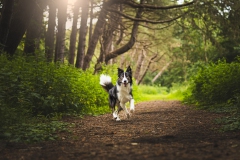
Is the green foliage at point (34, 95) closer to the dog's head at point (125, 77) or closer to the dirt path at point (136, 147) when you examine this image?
the dirt path at point (136, 147)

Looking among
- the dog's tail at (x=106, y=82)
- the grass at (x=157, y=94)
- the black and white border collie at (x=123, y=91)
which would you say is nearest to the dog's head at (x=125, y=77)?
the black and white border collie at (x=123, y=91)

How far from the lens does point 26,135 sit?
5.85 meters

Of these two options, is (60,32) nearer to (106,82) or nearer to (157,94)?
(106,82)

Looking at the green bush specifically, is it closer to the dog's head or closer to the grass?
the dog's head

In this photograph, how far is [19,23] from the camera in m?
11.3

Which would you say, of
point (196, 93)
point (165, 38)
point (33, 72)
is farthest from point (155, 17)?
point (33, 72)

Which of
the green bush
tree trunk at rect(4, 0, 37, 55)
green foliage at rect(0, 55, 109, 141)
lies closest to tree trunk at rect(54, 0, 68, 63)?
green foliage at rect(0, 55, 109, 141)

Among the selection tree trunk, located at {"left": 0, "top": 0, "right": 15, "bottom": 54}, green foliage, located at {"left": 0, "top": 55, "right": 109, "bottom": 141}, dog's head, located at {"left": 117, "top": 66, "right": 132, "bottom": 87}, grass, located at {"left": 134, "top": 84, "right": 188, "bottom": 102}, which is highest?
tree trunk, located at {"left": 0, "top": 0, "right": 15, "bottom": 54}

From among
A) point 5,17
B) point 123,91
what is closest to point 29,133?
point 123,91

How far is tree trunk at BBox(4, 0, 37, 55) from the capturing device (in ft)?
37.0

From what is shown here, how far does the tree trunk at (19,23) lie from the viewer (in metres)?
11.3

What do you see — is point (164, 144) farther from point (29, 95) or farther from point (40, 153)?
point (29, 95)

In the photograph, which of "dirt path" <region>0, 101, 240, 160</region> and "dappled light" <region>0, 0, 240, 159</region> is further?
"dappled light" <region>0, 0, 240, 159</region>

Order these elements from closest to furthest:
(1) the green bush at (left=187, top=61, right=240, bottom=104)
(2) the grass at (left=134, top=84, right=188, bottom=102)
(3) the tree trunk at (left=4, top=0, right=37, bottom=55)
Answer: (3) the tree trunk at (left=4, top=0, right=37, bottom=55) < (1) the green bush at (left=187, top=61, right=240, bottom=104) < (2) the grass at (left=134, top=84, right=188, bottom=102)
